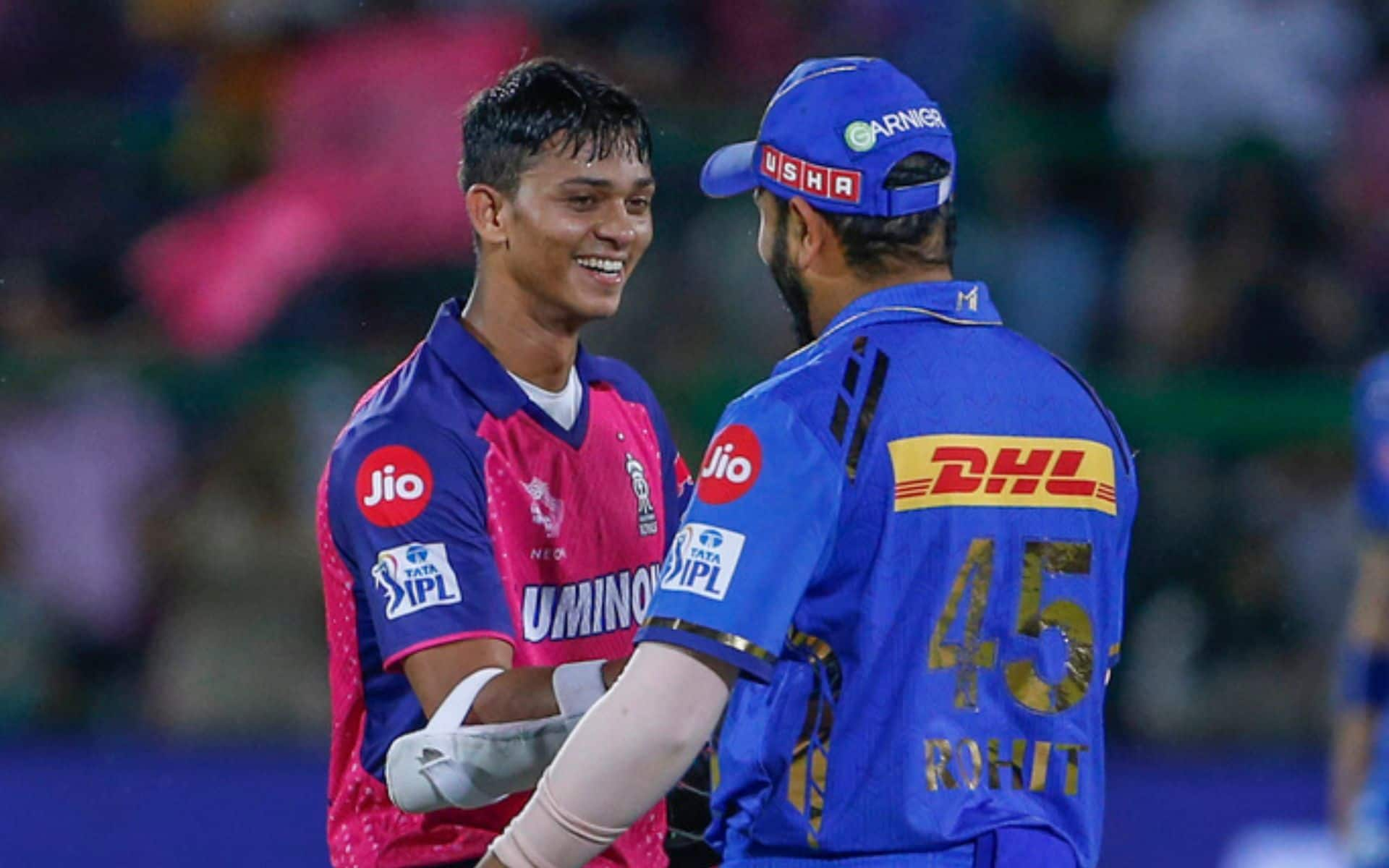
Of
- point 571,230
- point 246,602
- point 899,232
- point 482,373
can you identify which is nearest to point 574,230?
point 571,230

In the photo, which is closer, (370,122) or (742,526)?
(742,526)

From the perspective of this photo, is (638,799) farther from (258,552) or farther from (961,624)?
(258,552)

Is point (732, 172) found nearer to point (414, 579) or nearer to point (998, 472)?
point (998, 472)

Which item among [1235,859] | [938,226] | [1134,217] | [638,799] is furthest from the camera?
[1134,217]

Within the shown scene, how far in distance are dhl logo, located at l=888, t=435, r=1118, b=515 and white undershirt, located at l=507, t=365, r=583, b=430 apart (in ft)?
3.21

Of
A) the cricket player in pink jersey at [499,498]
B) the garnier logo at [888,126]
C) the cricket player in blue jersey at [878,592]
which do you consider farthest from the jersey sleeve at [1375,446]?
the garnier logo at [888,126]

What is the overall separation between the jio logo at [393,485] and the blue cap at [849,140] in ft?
2.36

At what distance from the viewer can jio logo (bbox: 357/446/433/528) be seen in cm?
390

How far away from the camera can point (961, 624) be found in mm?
3459

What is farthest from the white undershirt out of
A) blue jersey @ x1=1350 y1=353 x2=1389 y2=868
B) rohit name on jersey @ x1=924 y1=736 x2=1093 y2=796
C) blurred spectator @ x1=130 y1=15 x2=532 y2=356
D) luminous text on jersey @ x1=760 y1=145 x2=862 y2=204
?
blurred spectator @ x1=130 y1=15 x2=532 y2=356

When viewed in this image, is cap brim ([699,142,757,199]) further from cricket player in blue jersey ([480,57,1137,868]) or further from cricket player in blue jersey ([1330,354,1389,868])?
cricket player in blue jersey ([1330,354,1389,868])

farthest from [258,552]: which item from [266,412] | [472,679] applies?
[472,679]

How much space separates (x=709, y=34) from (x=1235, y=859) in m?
3.91

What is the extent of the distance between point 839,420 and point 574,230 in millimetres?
899
